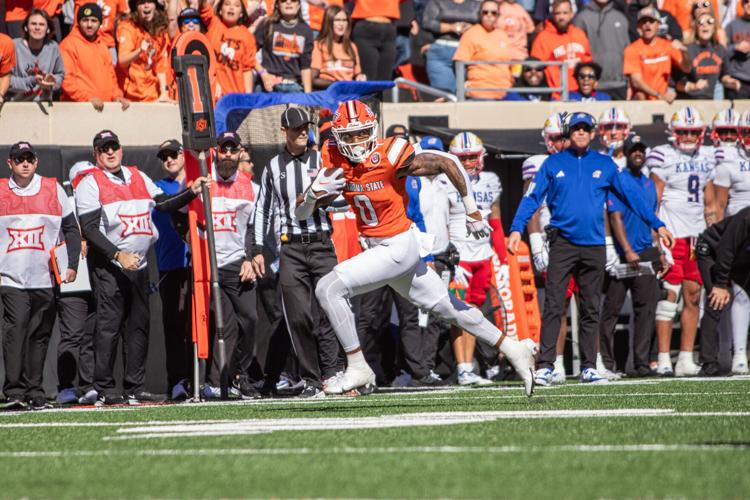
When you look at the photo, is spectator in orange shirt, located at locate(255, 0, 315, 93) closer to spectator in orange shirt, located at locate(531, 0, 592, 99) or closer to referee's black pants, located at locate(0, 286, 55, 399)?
spectator in orange shirt, located at locate(531, 0, 592, 99)

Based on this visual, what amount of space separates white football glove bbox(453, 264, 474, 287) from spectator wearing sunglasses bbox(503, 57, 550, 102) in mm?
4151

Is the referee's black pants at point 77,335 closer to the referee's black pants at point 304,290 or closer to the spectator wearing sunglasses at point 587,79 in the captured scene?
the referee's black pants at point 304,290

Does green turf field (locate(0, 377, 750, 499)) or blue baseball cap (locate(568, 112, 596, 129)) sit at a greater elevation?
blue baseball cap (locate(568, 112, 596, 129))

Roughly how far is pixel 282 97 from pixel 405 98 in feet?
12.0

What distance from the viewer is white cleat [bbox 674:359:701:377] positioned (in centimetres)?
1248

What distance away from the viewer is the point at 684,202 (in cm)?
1310

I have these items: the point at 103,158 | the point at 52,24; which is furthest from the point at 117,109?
the point at 103,158

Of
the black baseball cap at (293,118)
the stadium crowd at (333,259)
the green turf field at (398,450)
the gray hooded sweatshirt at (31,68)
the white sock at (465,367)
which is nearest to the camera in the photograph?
the green turf field at (398,450)

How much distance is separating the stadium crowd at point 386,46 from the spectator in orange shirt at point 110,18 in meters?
0.02

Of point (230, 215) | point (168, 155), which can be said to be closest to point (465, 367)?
point (230, 215)

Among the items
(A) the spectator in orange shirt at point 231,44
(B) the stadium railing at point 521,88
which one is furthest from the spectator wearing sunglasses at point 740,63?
(A) the spectator in orange shirt at point 231,44

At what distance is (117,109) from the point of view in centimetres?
1309

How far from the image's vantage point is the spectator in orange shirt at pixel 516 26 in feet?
53.3

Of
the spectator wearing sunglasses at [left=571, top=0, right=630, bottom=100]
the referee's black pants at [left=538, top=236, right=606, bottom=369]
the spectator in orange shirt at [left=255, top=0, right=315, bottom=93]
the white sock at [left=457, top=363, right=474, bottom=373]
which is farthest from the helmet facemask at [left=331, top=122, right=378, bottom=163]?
the spectator wearing sunglasses at [left=571, top=0, right=630, bottom=100]
